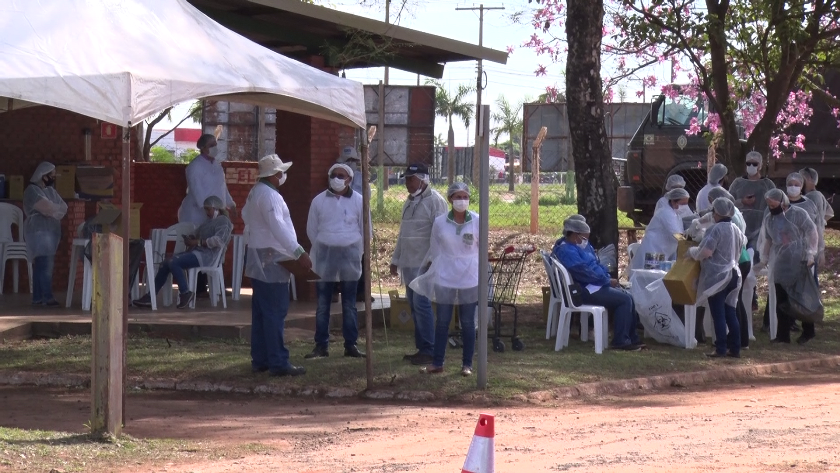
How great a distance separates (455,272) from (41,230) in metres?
5.76

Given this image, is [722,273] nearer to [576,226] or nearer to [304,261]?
[576,226]

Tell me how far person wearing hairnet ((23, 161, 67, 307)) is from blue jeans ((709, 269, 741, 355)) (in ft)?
23.9

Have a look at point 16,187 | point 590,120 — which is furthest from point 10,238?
point 590,120

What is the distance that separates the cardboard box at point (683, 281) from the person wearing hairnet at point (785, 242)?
1585 mm

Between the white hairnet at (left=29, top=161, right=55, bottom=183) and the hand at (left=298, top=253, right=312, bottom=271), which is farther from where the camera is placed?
the white hairnet at (left=29, top=161, right=55, bottom=183)

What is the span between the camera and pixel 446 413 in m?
9.41

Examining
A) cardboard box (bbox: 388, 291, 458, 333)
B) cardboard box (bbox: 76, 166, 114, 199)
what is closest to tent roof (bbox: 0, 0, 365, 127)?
cardboard box (bbox: 388, 291, 458, 333)

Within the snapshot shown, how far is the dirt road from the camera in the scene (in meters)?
7.33

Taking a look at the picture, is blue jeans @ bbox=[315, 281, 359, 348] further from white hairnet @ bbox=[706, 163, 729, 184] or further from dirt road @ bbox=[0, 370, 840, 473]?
white hairnet @ bbox=[706, 163, 729, 184]

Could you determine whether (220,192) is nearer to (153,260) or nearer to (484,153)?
(153,260)

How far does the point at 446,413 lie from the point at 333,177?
2.89m

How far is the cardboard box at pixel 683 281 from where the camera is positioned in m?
12.3

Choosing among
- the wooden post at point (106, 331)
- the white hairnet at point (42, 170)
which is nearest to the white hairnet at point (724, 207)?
the wooden post at point (106, 331)

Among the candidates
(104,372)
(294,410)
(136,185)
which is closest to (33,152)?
(136,185)
